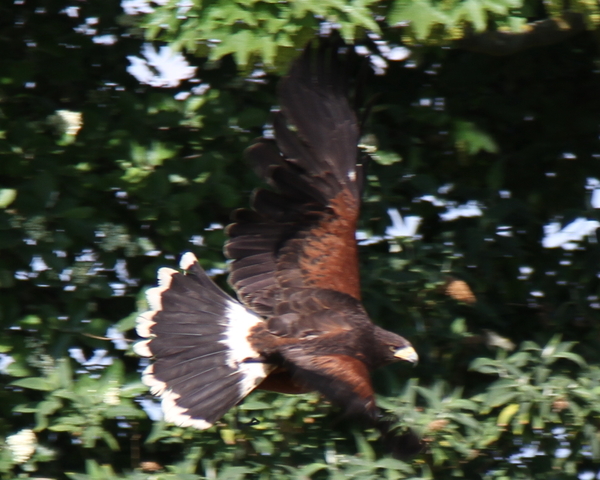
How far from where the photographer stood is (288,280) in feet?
13.4

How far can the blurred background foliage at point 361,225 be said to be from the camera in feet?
11.5

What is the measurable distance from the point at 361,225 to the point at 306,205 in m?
0.32

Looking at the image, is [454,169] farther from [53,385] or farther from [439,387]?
[53,385]

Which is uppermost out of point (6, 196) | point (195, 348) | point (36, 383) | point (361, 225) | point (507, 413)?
point (6, 196)

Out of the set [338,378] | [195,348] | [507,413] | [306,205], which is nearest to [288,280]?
[306,205]

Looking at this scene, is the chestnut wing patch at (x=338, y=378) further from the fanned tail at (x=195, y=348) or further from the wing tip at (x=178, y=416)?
the wing tip at (x=178, y=416)

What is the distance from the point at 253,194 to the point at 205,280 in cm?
54

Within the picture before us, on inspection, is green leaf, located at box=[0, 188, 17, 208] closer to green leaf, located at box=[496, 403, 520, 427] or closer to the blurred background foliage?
the blurred background foliage

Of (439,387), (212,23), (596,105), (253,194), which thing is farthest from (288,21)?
(596,105)

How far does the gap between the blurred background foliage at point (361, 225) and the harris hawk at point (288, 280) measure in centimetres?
11

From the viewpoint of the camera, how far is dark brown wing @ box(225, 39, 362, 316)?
3.85 meters

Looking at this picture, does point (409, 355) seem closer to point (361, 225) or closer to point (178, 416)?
point (361, 225)

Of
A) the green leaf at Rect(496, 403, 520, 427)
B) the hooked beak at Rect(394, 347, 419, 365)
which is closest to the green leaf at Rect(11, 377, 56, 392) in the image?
the hooked beak at Rect(394, 347, 419, 365)

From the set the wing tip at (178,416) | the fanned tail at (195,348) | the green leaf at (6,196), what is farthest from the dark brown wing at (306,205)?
the green leaf at (6,196)
